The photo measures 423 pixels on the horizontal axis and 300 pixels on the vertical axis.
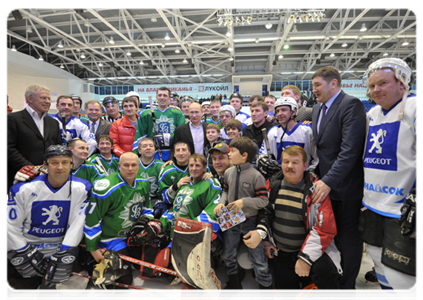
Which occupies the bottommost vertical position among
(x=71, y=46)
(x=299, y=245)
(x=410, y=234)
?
(x=299, y=245)

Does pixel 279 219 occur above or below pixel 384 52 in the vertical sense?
below

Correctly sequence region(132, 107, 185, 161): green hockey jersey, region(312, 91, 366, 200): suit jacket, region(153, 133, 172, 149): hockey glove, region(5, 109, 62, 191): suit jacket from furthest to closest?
1. region(132, 107, 185, 161): green hockey jersey
2. region(153, 133, 172, 149): hockey glove
3. region(5, 109, 62, 191): suit jacket
4. region(312, 91, 366, 200): suit jacket

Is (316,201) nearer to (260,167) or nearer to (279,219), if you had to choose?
(279,219)

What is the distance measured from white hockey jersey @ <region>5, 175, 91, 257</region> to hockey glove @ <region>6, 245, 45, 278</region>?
56 millimetres

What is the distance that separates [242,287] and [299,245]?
79cm

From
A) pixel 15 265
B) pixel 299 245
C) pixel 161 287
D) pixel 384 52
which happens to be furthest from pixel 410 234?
pixel 384 52

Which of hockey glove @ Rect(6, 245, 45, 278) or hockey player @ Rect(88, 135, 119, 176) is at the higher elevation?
hockey player @ Rect(88, 135, 119, 176)

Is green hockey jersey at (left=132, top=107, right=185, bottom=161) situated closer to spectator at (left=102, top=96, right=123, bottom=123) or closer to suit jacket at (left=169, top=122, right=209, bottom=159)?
suit jacket at (left=169, top=122, right=209, bottom=159)

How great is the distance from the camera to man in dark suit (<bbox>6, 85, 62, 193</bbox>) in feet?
8.70

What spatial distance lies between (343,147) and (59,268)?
2.79 meters

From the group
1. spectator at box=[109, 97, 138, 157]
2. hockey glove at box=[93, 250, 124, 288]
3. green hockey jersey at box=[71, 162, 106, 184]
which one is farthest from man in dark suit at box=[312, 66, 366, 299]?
spectator at box=[109, 97, 138, 157]

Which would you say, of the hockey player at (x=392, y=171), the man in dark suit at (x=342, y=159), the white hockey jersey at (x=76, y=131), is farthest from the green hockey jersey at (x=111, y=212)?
the hockey player at (x=392, y=171)

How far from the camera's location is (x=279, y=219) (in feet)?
7.02

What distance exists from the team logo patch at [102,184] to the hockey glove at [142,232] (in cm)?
54
